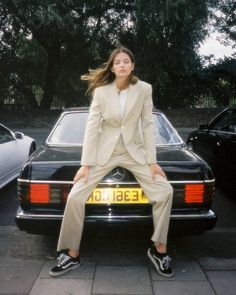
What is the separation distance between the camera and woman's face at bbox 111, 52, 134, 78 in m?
3.86

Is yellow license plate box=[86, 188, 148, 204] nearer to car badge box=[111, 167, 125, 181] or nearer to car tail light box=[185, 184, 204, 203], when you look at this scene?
car badge box=[111, 167, 125, 181]

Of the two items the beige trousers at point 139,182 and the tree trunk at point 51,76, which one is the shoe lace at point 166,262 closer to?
the beige trousers at point 139,182

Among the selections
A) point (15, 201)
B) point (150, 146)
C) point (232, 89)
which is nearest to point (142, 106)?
point (150, 146)

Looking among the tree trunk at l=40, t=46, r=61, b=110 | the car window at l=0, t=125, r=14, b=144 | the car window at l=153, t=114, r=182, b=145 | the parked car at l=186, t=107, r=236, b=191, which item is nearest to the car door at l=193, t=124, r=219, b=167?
the parked car at l=186, t=107, r=236, b=191

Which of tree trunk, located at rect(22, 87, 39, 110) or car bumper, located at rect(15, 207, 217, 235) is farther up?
tree trunk, located at rect(22, 87, 39, 110)

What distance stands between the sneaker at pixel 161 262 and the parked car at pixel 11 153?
3.21 m

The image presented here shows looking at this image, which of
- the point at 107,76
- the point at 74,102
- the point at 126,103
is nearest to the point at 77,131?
the point at 107,76

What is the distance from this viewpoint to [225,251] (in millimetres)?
4531

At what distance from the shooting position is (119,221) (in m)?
3.91

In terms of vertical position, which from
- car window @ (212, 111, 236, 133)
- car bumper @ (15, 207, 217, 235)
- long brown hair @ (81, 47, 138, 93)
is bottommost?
car bumper @ (15, 207, 217, 235)

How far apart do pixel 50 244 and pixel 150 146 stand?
1.60 meters

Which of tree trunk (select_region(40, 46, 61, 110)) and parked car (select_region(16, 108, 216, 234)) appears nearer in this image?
parked car (select_region(16, 108, 216, 234))

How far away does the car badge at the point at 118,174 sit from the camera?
393 centimetres

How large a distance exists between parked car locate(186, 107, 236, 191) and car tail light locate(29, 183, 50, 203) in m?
3.05
